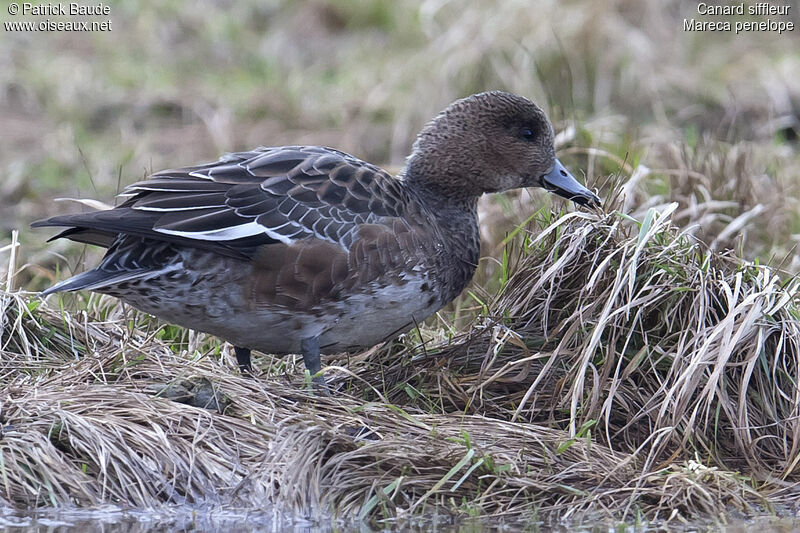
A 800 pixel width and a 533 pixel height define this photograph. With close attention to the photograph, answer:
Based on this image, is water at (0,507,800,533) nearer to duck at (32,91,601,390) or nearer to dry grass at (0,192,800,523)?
dry grass at (0,192,800,523)

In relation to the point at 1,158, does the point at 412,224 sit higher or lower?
higher

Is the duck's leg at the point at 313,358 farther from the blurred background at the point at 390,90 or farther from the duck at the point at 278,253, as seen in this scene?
the blurred background at the point at 390,90

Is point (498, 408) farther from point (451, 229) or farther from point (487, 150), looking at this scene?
point (487, 150)

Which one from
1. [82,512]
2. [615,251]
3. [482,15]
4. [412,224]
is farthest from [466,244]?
[482,15]

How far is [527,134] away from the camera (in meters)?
4.53

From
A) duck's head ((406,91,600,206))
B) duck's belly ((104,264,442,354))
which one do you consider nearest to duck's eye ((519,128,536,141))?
duck's head ((406,91,600,206))

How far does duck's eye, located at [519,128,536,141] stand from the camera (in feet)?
14.9

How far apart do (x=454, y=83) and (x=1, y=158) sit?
2.78 metres

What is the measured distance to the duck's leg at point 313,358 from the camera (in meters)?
4.01

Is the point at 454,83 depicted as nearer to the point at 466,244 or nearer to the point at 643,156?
the point at 643,156

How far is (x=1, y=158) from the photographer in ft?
24.5

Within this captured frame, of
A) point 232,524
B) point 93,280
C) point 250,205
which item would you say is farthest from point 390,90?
point 232,524

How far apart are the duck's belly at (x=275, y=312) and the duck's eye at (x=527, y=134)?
2.46ft

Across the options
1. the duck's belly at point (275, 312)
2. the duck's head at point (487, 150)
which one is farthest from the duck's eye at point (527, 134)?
the duck's belly at point (275, 312)
